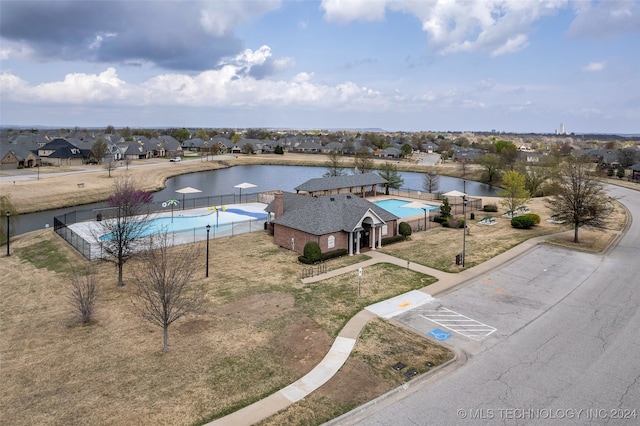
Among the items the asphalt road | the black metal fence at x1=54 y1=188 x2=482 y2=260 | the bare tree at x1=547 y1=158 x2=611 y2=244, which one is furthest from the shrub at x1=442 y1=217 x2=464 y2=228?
the asphalt road

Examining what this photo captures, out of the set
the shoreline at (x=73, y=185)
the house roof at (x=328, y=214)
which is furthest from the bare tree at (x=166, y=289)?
the shoreline at (x=73, y=185)

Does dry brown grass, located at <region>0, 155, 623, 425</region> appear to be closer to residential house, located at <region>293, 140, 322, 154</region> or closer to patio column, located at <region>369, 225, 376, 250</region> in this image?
patio column, located at <region>369, 225, 376, 250</region>

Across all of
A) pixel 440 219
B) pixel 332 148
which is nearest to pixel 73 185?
pixel 440 219

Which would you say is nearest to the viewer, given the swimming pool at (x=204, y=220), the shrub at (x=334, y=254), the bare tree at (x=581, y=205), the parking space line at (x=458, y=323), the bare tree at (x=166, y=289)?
the bare tree at (x=166, y=289)

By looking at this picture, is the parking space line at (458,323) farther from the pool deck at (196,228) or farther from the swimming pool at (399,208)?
the swimming pool at (399,208)

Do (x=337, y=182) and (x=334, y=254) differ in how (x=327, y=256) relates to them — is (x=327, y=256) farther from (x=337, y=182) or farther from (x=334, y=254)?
(x=337, y=182)

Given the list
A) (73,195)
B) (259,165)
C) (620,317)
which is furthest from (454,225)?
(259,165)

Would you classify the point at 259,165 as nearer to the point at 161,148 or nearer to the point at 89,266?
the point at 161,148
